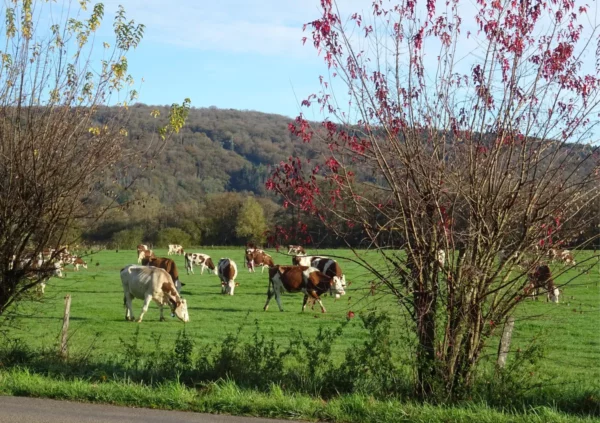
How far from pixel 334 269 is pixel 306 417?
25.3m

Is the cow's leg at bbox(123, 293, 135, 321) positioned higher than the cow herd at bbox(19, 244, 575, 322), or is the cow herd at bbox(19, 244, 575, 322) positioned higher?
the cow herd at bbox(19, 244, 575, 322)

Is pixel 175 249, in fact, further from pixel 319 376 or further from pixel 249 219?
pixel 319 376

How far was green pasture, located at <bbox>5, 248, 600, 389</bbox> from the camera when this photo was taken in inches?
539

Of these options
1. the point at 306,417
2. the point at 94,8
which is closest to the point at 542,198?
the point at 306,417

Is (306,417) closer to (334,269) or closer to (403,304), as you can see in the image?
(403,304)

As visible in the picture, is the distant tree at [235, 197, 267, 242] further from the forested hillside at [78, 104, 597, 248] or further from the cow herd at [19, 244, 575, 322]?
the cow herd at [19, 244, 575, 322]

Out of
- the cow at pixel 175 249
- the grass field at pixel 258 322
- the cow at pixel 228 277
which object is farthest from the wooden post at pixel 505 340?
the cow at pixel 175 249

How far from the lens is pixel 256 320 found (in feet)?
36.8

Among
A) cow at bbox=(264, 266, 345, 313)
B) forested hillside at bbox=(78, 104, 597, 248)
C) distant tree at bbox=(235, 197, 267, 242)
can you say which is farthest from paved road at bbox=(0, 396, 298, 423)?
distant tree at bbox=(235, 197, 267, 242)

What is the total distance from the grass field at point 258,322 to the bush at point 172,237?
46.4m

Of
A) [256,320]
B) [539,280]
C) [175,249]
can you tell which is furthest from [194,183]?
[539,280]

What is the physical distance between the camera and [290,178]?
31.0ft

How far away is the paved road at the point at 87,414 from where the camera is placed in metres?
8.05

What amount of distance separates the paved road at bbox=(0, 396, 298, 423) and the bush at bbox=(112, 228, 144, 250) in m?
68.9
